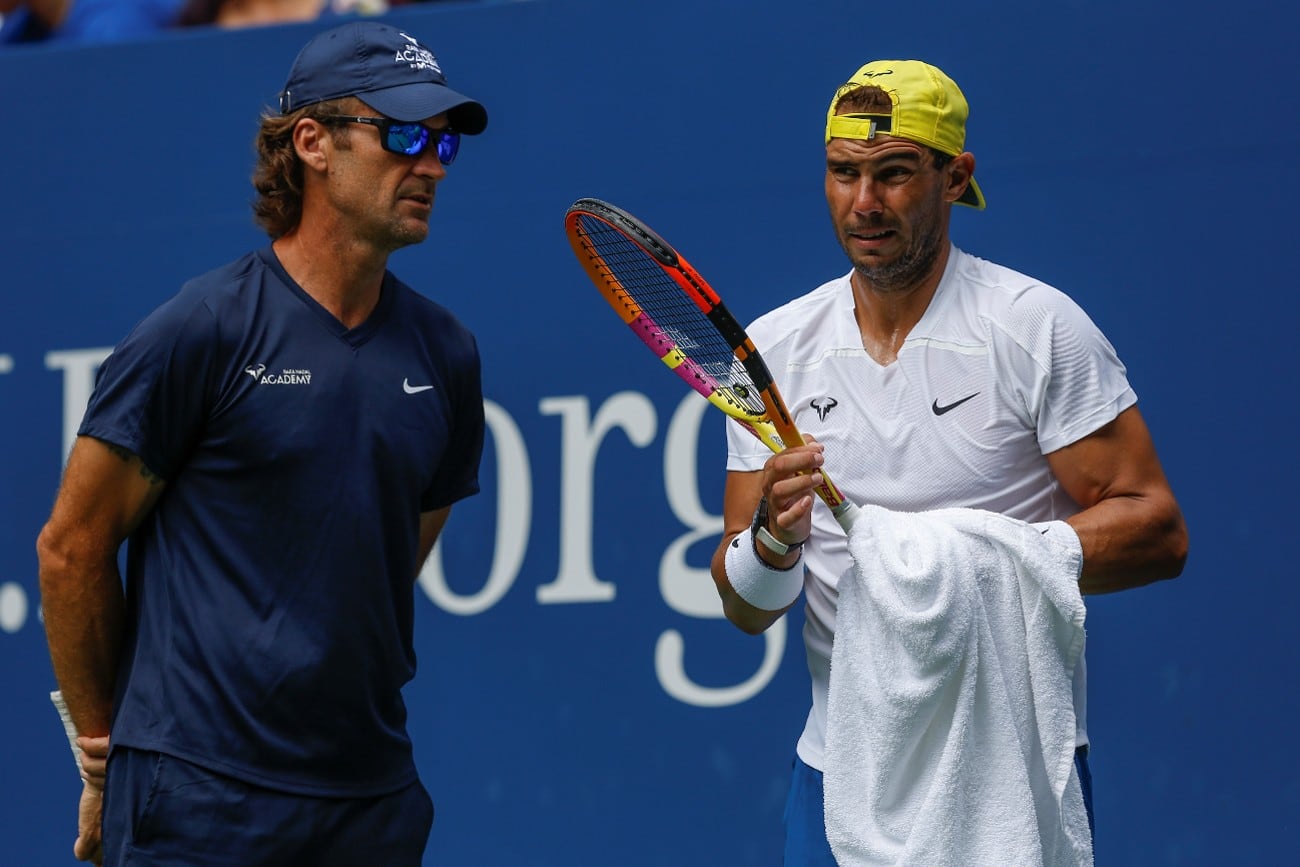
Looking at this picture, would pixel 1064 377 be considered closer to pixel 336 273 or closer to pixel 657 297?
pixel 657 297

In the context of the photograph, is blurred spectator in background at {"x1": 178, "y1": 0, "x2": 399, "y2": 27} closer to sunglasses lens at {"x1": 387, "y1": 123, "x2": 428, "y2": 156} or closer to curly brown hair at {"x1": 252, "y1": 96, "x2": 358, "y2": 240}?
curly brown hair at {"x1": 252, "y1": 96, "x2": 358, "y2": 240}

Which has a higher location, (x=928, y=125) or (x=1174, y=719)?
(x=928, y=125)

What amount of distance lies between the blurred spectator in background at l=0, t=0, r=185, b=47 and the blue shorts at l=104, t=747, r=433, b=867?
2864mm

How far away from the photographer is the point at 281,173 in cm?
261

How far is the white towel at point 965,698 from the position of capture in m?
2.25

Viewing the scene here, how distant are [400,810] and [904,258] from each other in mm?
1066

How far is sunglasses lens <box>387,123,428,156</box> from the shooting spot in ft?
8.31

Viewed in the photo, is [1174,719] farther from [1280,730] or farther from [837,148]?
[837,148]

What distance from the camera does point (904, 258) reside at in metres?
2.50

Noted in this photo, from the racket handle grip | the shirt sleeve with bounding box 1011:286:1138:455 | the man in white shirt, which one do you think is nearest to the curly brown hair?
the man in white shirt

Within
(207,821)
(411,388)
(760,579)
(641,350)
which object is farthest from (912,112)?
(641,350)

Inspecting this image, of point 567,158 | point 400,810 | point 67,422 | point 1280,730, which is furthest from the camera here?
point 67,422

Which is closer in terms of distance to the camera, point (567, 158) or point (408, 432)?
point (408, 432)

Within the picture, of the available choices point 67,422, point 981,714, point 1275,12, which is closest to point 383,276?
point 981,714
